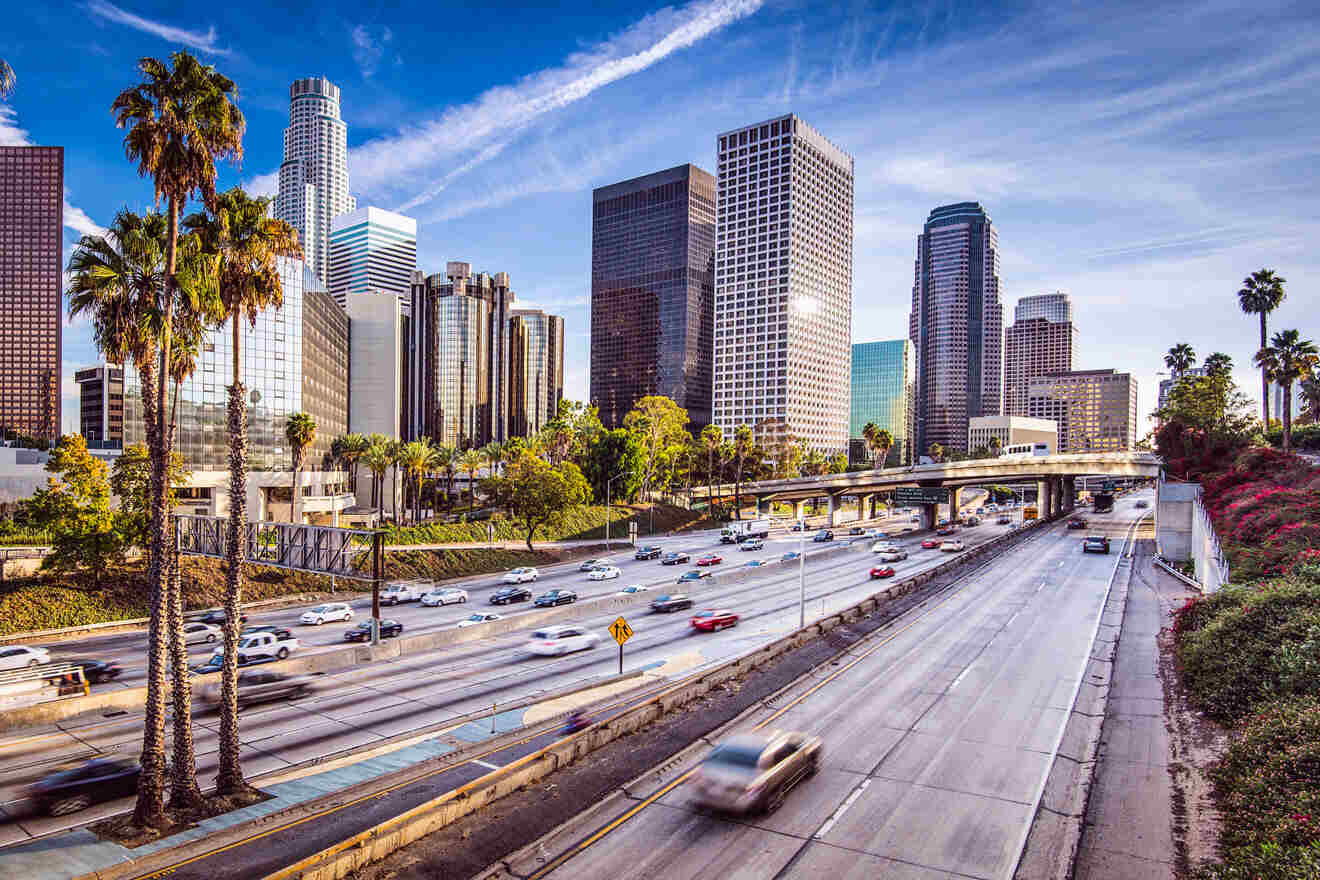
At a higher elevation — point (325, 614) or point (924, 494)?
point (924, 494)

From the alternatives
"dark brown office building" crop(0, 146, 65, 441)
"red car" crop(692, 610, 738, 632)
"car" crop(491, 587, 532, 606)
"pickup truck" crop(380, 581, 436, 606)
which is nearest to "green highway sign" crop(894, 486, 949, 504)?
"red car" crop(692, 610, 738, 632)

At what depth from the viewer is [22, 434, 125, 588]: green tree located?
43.6 m

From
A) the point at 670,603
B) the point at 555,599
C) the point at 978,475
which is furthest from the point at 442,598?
the point at 978,475

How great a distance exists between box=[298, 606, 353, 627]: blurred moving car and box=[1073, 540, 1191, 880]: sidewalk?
4145 centimetres

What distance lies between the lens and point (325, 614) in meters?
45.0

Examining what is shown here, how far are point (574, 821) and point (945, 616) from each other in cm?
3047

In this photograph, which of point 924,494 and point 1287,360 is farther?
point 924,494

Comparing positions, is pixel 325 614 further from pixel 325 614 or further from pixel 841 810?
pixel 841 810

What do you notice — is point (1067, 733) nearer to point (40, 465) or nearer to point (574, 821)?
point (574, 821)

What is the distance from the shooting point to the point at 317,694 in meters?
30.1

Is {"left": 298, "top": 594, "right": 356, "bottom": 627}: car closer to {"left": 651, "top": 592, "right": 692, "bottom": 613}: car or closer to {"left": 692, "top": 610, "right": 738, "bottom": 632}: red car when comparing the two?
{"left": 651, "top": 592, "right": 692, "bottom": 613}: car

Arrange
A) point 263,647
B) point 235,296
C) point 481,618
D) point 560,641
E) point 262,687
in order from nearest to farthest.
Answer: point 235,296, point 262,687, point 263,647, point 560,641, point 481,618

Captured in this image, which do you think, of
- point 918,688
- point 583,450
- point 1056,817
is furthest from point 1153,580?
point 583,450

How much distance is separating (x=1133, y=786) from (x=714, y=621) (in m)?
25.0
